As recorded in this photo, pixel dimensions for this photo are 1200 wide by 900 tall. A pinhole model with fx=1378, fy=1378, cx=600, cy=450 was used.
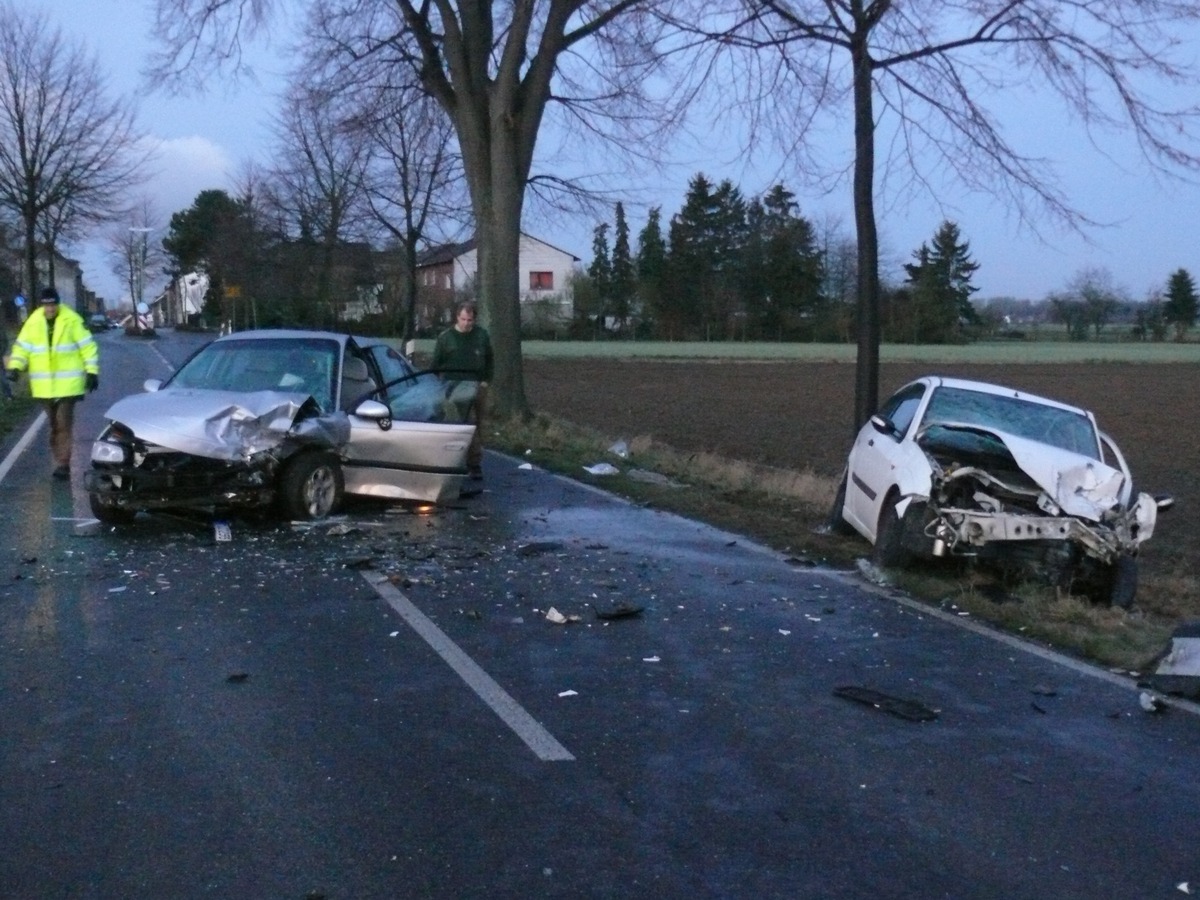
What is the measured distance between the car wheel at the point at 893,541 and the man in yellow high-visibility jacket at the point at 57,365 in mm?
8182

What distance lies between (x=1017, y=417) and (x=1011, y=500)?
5.34 feet

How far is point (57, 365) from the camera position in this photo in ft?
44.9

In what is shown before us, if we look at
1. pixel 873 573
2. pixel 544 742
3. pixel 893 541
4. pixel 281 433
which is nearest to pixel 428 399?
pixel 281 433

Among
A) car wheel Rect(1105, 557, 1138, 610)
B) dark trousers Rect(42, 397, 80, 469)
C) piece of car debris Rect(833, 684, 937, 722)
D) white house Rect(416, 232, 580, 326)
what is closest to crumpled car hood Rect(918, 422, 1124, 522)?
car wheel Rect(1105, 557, 1138, 610)

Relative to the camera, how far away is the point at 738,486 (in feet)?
51.2

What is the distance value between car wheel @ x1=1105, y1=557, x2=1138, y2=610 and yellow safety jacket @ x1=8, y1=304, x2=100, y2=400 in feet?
32.3

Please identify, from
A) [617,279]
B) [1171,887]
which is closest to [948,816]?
[1171,887]

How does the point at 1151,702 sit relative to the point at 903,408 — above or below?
below

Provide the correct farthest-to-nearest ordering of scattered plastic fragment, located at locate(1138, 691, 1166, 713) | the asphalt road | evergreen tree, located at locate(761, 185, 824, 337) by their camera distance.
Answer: evergreen tree, located at locate(761, 185, 824, 337) < scattered plastic fragment, located at locate(1138, 691, 1166, 713) < the asphalt road

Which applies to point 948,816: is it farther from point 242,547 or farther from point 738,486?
point 738,486

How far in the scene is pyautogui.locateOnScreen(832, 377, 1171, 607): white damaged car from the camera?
30.3ft

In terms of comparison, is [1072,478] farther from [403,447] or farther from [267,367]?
[267,367]

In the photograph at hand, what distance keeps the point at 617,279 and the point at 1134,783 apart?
95.5 meters

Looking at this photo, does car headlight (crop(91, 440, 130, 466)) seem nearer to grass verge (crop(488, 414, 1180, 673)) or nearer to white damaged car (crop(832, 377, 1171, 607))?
grass verge (crop(488, 414, 1180, 673))
